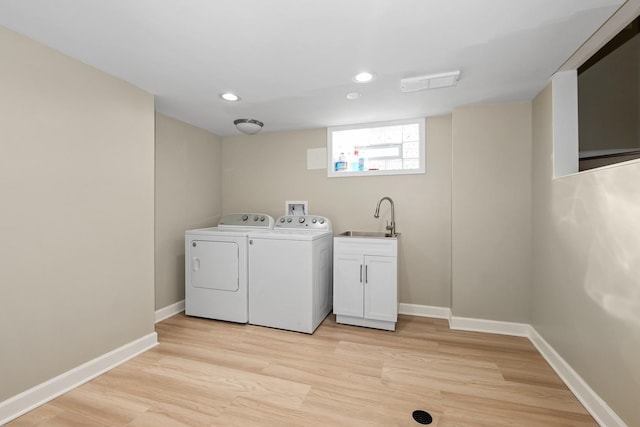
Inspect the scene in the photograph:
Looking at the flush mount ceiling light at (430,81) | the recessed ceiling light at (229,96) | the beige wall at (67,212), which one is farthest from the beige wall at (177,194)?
the flush mount ceiling light at (430,81)

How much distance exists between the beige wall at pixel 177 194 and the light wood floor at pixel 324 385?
2.46ft

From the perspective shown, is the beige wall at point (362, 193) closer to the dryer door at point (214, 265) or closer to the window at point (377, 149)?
the window at point (377, 149)

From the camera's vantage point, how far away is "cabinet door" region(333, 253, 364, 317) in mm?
2770

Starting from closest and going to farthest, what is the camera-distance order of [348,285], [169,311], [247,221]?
[348,285], [169,311], [247,221]

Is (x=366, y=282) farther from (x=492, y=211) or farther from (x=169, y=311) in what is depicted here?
(x=169, y=311)

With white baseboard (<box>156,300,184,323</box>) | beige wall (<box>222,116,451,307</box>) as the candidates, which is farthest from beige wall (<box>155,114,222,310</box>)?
beige wall (<box>222,116,451,307</box>)

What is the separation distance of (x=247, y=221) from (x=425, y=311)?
7.49 ft

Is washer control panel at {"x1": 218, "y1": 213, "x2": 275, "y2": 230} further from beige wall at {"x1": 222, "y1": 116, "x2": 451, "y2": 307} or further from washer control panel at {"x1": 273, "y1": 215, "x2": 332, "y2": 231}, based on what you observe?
beige wall at {"x1": 222, "y1": 116, "x2": 451, "y2": 307}

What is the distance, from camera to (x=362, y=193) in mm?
3305

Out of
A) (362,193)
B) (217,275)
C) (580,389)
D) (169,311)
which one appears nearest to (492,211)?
(362,193)

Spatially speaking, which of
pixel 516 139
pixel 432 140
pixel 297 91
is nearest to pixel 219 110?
pixel 297 91

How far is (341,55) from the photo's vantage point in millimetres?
1805

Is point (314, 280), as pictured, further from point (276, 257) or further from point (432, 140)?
point (432, 140)

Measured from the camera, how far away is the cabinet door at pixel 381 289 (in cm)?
266
